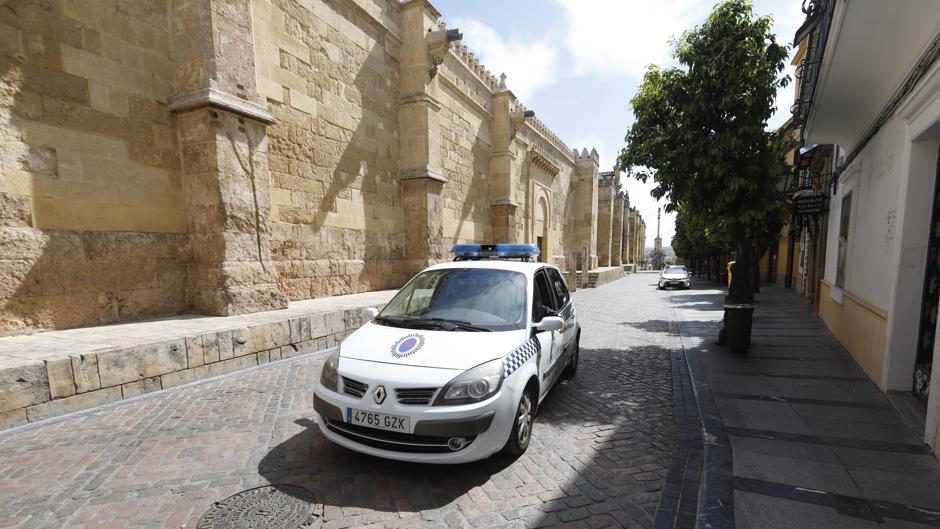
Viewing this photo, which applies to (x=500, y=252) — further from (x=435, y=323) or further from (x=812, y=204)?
(x=812, y=204)

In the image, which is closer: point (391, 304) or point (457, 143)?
point (391, 304)

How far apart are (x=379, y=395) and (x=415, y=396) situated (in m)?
0.29

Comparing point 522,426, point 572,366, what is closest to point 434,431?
point 522,426

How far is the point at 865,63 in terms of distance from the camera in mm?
5000

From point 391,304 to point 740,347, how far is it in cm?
640

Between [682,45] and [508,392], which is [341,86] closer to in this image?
[682,45]

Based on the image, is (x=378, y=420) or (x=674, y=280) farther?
(x=674, y=280)

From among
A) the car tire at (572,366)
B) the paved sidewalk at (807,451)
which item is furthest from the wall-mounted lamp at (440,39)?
the paved sidewalk at (807,451)

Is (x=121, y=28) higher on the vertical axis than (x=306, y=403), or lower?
higher

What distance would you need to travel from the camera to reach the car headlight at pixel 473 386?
2.76 meters

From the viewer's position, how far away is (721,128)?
6.05m

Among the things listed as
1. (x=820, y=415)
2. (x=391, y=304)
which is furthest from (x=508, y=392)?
(x=820, y=415)

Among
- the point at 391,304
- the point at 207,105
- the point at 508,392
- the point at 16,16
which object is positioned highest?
the point at 16,16

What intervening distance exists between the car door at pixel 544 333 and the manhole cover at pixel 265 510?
2.25m
